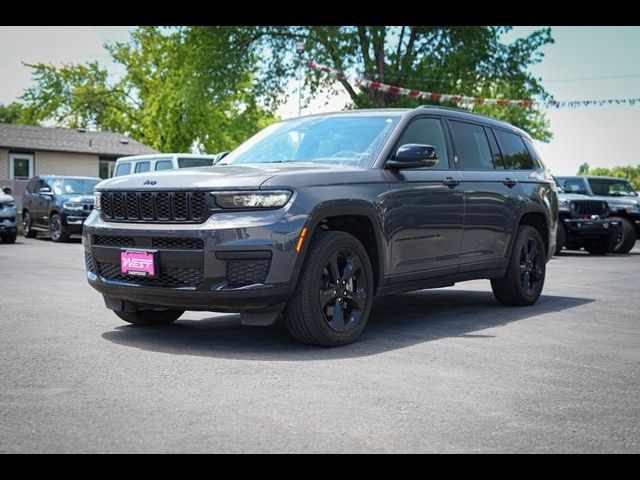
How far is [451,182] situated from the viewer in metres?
7.55

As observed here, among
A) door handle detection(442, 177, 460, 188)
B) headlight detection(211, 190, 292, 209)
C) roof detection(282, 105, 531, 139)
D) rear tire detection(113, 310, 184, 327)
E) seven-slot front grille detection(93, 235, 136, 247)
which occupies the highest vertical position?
roof detection(282, 105, 531, 139)

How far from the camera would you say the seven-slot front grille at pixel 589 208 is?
59.9 feet

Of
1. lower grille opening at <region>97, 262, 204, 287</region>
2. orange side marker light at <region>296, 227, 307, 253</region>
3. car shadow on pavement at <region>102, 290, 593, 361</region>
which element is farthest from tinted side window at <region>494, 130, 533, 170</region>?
lower grille opening at <region>97, 262, 204, 287</region>

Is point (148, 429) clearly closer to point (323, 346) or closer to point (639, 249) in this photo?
point (323, 346)

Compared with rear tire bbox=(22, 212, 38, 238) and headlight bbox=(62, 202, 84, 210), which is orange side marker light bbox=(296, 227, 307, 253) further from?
rear tire bbox=(22, 212, 38, 238)

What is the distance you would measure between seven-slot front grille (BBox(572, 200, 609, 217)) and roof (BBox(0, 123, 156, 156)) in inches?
1371

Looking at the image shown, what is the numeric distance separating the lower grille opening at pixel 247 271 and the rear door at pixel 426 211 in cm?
130

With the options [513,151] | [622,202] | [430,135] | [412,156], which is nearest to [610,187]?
[622,202]

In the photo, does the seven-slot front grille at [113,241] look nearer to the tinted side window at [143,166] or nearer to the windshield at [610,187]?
the tinted side window at [143,166]

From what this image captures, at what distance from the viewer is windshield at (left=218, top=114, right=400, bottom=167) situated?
275 inches

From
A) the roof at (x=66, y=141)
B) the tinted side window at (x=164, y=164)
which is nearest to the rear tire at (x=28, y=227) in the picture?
the tinted side window at (x=164, y=164)
